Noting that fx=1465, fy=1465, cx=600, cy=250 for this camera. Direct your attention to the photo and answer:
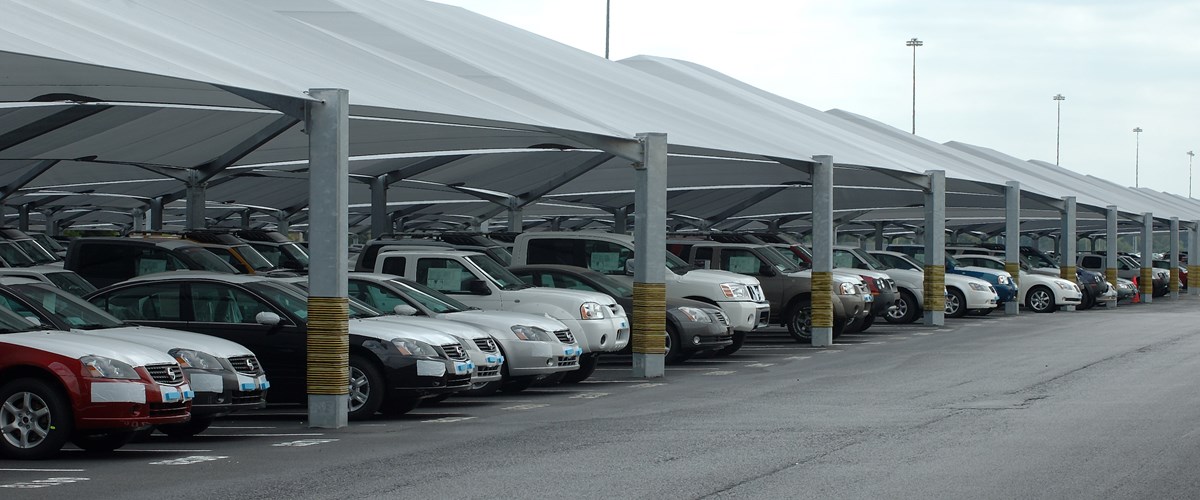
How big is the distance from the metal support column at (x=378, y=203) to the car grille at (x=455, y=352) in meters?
17.1

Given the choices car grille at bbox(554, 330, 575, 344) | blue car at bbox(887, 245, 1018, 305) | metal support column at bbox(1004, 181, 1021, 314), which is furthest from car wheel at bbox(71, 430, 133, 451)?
metal support column at bbox(1004, 181, 1021, 314)

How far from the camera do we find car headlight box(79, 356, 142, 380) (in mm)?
10812

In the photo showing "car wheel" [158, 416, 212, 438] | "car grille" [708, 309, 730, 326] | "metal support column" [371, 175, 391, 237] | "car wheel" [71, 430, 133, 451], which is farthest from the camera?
"metal support column" [371, 175, 391, 237]

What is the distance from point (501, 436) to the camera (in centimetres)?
1245

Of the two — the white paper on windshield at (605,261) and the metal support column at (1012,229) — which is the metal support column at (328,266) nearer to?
the white paper on windshield at (605,261)

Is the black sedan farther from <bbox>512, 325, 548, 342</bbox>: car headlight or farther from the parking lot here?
<bbox>512, 325, 548, 342</bbox>: car headlight

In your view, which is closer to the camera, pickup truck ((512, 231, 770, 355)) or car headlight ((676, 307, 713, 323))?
car headlight ((676, 307, 713, 323))

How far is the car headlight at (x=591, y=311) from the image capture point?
18.4m

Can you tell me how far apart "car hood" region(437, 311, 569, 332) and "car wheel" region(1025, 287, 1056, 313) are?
22948 mm

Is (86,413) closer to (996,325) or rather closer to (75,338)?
(75,338)


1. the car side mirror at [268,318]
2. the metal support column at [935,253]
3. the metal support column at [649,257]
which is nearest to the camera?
the car side mirror at [268,318]

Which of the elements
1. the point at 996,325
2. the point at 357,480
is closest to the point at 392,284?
the point at 357,480

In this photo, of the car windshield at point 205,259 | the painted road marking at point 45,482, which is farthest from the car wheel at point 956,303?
the painted road marking at point 45,482

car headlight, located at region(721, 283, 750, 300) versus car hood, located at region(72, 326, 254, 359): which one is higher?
car headlight, located at region(721, 283, 750, 300)
